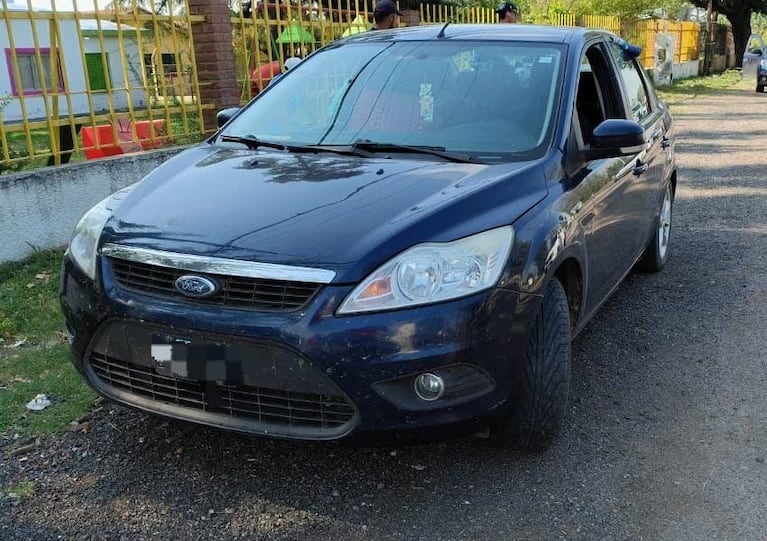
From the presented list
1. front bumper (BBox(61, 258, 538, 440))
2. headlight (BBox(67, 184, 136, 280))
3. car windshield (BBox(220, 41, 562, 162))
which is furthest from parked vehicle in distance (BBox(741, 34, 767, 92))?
headlight (BBox(67, 184, 136, 280))

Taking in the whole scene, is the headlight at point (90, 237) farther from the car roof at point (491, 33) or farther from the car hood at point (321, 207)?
the car roof at point (491, 33)

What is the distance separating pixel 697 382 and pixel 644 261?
71.6 inches

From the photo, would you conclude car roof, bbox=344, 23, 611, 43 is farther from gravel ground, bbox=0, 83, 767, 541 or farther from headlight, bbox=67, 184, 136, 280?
headlight, bbox=67, 184, 136, 280

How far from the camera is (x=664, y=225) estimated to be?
5.61 meters

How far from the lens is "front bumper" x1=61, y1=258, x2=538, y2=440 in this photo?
246cm

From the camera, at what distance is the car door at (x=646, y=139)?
4.40 meters

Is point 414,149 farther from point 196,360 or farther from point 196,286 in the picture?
point 196,360

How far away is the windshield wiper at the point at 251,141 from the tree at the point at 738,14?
39.7 m

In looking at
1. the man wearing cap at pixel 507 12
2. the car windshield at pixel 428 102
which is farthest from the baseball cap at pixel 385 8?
the car windshield at pixel 428 102

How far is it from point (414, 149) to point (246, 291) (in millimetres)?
1194

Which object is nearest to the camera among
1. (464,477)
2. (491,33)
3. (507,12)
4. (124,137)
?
(464,477)

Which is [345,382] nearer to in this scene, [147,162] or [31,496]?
[31,496]

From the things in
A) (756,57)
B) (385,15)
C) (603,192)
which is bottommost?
(756,57)

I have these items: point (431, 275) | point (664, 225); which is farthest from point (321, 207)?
point (664, 225)
